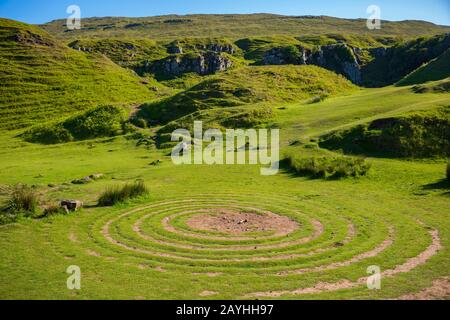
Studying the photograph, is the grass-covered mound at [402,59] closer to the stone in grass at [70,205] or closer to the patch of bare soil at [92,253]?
the stone in grass at [70,205]

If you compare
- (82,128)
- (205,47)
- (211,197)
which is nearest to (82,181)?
(211,197)

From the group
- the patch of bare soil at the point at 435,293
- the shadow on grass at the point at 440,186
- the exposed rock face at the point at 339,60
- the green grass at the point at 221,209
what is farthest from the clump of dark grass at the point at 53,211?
the exposed rock face at the point at 339,60

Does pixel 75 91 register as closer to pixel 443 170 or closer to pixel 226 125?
pixel 226 125

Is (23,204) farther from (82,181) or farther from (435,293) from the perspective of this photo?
(435,293)

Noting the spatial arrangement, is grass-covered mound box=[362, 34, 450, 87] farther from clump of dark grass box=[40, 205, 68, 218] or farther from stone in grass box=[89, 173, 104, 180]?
clump of dark grass box=[40, 205, 68, 218]

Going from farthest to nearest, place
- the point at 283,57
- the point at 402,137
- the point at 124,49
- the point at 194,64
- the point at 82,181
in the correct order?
1. the point at 124,49
2. the point at 194,64
3. the point at 283,57
4. the point at 402,137
5. the point at 82,181
